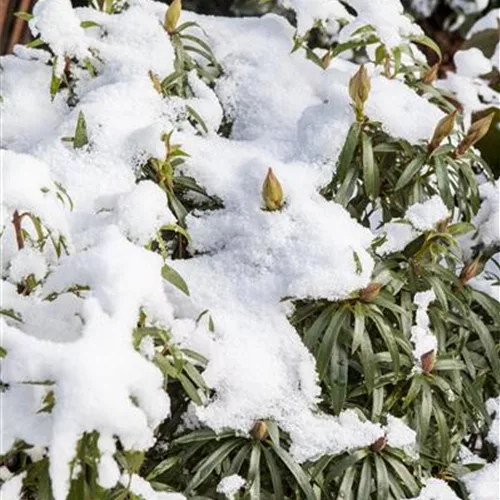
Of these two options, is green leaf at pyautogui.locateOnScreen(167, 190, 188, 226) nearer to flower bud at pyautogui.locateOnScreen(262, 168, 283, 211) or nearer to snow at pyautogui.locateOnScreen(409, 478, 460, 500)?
flower bud at pyautogui.locateOnScreen(262, 168, 283, 211)

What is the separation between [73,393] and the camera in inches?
40.0

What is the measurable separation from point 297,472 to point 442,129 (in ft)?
2.19

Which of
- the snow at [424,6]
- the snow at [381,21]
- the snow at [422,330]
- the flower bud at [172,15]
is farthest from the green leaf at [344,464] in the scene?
the snow at [424,6]

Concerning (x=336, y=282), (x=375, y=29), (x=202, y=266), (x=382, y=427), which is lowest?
(x=382, y=427)

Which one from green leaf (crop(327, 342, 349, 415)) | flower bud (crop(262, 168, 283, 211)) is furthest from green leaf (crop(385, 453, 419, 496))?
flower bud (crop(262, 168, 283, 211))

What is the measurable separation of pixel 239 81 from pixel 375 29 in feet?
1.04

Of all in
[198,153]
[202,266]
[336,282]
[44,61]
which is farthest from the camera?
[44,61]

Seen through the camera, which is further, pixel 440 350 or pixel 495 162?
pixel 495 162

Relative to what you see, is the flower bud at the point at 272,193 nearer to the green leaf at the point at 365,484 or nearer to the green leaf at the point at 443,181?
the green leaf at the point at 443,181

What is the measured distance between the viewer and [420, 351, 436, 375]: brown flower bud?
1449 millimetres

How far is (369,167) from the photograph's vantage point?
61.8 inches

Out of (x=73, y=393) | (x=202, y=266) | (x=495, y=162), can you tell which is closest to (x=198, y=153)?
(x=202, y=266)

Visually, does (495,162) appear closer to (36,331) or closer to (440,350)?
(440,350)

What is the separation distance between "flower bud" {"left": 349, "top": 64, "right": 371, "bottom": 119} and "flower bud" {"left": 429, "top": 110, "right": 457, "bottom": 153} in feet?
0.47
